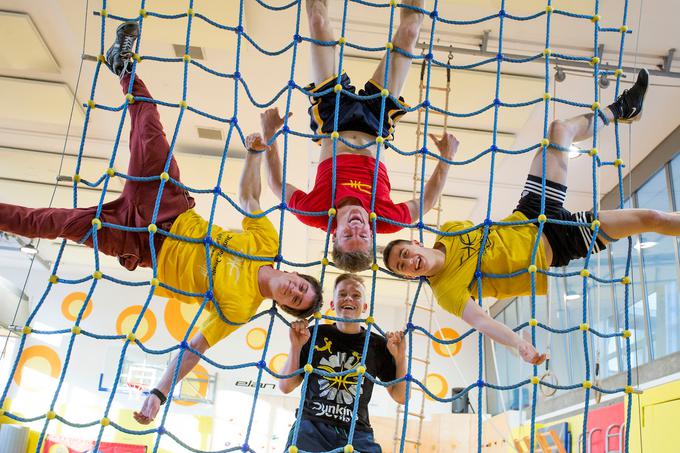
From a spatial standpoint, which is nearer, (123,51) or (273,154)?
(123,51)

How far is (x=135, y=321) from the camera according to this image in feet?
28.1

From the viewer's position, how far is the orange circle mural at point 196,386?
8.30m

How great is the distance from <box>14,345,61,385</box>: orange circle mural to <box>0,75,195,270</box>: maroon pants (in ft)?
21.9

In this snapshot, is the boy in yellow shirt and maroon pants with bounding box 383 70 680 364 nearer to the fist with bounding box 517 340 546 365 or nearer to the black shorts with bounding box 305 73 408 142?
the fist with bounding box 517 340 546 365

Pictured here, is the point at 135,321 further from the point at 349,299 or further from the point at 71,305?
the point at 349,299

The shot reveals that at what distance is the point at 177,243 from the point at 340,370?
0.70 metres

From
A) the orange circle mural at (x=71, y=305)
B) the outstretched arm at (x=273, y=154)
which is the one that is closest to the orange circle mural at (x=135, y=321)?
the orange circle mural at (x=71, y=305)

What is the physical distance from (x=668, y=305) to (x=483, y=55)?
2373 mm

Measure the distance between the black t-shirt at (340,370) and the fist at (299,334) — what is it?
0.12 meters

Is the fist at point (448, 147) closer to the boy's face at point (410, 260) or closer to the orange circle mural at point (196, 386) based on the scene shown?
the boy's face at point (410, 260)

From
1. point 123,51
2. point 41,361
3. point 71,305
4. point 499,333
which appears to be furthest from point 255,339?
point 499,333

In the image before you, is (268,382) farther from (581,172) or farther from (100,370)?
(581,172)

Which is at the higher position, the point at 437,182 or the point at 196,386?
the point at 196,386

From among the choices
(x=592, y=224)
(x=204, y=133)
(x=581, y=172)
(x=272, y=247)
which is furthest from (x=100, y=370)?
(x=592, y=224)
